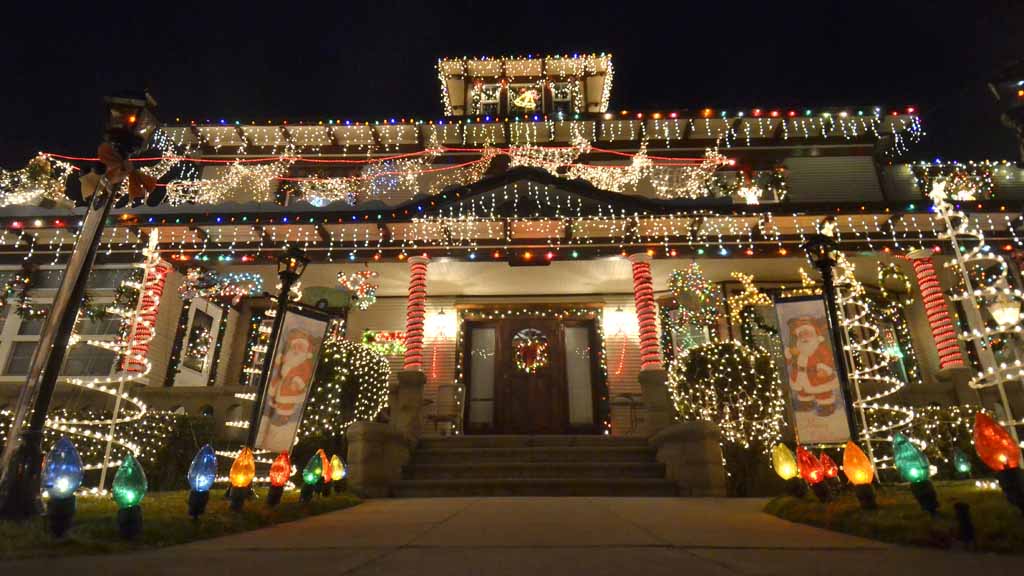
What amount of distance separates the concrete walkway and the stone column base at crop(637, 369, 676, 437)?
5.31 meters

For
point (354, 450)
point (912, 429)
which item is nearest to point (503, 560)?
point (354, 450)

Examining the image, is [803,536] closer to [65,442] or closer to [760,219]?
[65,442]

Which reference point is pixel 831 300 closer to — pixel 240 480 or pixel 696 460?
pixel 696 460

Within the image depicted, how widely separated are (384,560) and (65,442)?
9.21 ft

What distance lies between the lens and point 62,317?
173 inches

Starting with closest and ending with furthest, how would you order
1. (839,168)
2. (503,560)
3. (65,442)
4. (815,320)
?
(503,560) < (65,442) < (815,320) < (839,168)

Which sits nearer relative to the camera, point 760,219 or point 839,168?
point 760,219

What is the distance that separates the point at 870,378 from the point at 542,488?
18.8 ft

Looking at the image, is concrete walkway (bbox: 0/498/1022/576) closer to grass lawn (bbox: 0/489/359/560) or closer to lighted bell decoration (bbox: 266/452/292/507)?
grass lawn (bbox: 0/489/359/560)

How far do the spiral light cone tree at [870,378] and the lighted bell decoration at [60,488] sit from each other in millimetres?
8881

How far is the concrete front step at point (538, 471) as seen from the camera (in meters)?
8.80

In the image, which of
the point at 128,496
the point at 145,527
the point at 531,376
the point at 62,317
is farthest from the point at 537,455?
the point at 62,317

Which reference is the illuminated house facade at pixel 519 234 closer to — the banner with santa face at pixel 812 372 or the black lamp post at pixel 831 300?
the banner with santa face at pixel 812 372

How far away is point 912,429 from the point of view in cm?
970
